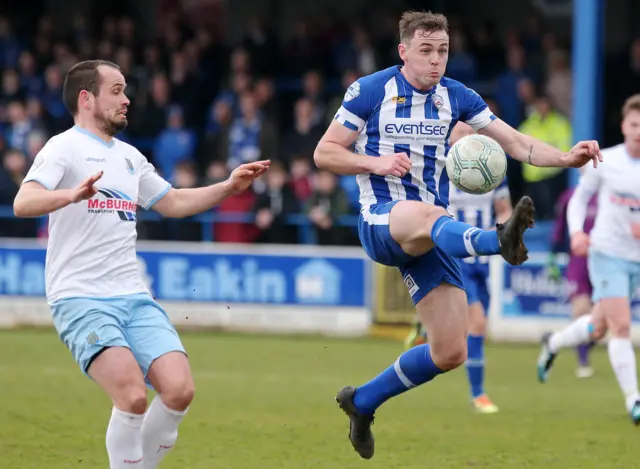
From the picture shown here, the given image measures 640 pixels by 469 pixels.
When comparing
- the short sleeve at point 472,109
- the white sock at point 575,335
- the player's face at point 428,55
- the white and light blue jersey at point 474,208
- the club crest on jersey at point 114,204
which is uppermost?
the player's face at point 428,55

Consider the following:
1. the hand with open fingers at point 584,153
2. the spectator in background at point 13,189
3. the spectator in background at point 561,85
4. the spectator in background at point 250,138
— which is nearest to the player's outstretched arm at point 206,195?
the hand with open fingers at point 584,153

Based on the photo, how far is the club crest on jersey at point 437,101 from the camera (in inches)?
275

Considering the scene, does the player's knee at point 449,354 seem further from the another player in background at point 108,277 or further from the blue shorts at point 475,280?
the blue shorts at point 475,280

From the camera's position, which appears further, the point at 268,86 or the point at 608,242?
the point at 268,86

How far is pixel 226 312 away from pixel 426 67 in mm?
9563

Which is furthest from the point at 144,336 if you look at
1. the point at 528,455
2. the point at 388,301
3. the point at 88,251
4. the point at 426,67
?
the point at 388,301

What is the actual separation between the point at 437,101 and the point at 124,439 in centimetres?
263

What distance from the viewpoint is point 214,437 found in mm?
8531

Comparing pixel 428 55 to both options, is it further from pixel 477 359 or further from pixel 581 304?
pixel 581 304

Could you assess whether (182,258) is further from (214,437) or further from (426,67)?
(426,67)

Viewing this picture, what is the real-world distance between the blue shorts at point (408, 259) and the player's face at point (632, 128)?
2.82m

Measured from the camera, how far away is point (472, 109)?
23.2 ft

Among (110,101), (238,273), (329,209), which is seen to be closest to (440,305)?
(110,101)

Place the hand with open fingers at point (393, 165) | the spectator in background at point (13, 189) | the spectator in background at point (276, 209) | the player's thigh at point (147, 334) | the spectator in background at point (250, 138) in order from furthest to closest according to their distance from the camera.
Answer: the spectator in background at point (13, 189) → the spectator in background at point (250, 138) → the spectator in background at point (276, 209) → the hand with open fingers at point (393, 165) → the player's thigh at point (147, 334)
